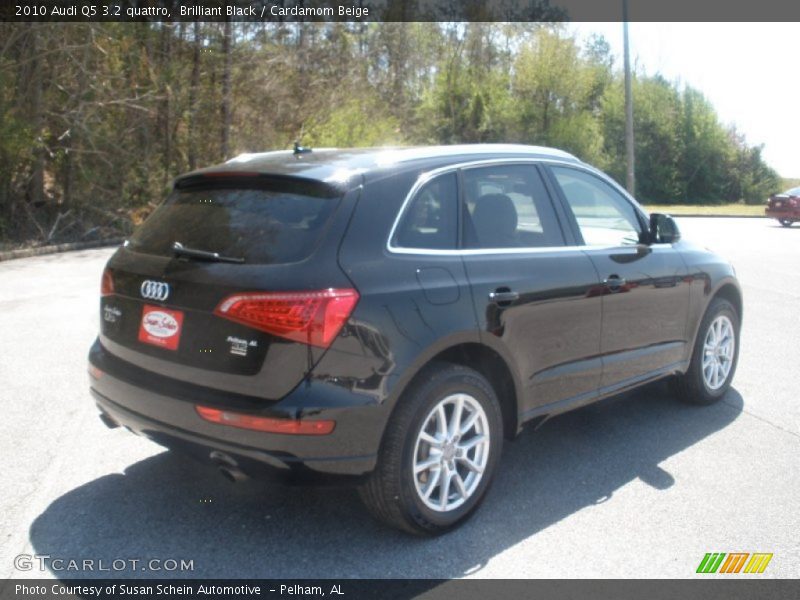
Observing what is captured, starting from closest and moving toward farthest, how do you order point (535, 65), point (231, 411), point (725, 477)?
point (231, 411) → point (725, 477) → point (535, 65)

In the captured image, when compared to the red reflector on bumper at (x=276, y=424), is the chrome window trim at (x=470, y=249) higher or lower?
higher

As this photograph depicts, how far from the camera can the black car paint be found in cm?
330

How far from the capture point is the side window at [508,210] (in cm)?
412

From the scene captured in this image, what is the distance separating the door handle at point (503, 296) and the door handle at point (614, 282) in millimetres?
854

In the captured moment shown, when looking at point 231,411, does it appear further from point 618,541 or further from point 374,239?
point 618,541

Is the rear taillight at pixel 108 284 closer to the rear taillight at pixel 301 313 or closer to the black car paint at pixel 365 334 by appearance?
the black car paint at pixel 365 334

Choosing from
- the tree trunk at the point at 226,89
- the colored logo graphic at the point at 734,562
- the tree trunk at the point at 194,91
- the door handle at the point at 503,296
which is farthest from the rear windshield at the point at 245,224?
the tree trunk at the point at 226,89

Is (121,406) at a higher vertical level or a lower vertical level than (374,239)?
lower

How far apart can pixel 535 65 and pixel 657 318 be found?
4647cm

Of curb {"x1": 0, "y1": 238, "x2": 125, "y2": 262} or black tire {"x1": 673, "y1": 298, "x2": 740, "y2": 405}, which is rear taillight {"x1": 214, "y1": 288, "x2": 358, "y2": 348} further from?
curb {"x1": 0, "y1": 238, "x2": 125, "y2": 262}

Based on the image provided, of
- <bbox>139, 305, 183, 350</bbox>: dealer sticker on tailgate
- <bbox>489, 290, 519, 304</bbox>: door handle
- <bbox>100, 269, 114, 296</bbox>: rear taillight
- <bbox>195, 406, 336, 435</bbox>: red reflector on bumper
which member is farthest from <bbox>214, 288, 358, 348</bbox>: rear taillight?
<bbox>100, 269, 114, 296</bbox>: rear taillight

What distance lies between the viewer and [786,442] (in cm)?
508

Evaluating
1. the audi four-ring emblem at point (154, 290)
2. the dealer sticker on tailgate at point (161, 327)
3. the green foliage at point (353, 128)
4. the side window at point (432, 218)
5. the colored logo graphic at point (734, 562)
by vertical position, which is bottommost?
the colored logo graphic at point (734, 562)

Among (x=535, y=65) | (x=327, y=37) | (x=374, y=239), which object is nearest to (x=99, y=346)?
(x=374, y=239)
